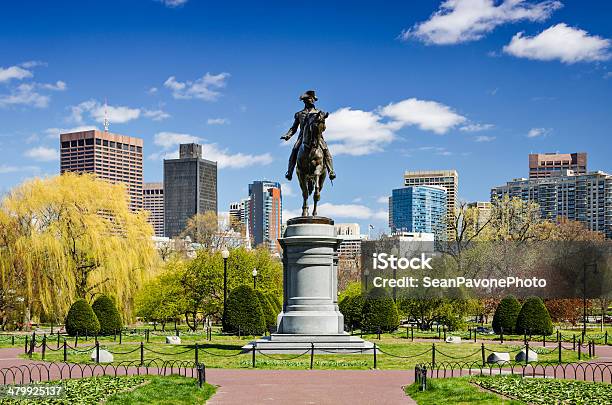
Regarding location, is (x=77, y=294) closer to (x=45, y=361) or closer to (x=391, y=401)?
(x=45, y=361)

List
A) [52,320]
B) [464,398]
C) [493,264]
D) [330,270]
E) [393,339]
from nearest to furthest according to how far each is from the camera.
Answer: [464,398] → [330,270] → [393,339] → [52,320] → [493,264]

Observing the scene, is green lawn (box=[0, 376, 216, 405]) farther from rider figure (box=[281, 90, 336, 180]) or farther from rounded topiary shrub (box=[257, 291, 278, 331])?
rounded topiary shrub (box=[257, 291, 278, 331])

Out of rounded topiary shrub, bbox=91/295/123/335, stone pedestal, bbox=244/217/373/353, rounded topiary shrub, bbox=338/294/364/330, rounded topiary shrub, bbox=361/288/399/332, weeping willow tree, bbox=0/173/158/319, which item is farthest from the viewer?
weeping willow tree, bbox=0/173/158/319

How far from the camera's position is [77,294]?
46.8m

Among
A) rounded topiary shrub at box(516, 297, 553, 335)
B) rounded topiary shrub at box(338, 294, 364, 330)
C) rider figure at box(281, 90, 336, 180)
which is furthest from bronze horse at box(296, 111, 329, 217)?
rounded topiary shrub at box(516, 297, 553, 335)

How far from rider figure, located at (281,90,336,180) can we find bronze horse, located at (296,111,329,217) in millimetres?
177

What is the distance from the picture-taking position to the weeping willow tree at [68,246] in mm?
46000

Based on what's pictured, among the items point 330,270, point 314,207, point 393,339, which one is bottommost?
point 393,339

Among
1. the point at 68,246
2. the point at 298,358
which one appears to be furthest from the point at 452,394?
the point at 68,246

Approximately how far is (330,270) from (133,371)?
8.52 metres

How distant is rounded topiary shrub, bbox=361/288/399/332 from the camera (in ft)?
142

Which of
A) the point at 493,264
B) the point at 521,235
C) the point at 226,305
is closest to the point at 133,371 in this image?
the point at 226,305

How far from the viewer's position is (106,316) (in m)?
40.8

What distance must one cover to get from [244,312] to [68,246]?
42.8 ft
